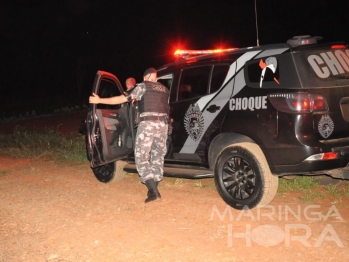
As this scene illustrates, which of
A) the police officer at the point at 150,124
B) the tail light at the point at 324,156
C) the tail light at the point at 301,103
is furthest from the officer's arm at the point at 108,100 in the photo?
the tail light at the point at 324,156

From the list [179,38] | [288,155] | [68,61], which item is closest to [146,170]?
[288,155]

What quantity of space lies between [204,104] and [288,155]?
1345 millimetres

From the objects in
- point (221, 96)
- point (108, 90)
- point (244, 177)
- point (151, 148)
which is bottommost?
point (244, 177)

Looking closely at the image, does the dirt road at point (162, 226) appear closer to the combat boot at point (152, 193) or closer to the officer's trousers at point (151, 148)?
the combat boot at point (152, 193)

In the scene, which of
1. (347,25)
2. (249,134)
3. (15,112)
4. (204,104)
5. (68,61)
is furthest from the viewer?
(68,61)

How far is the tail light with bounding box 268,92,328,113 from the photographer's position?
4.31 metres

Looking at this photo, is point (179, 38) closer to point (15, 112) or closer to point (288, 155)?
point (15, 112)

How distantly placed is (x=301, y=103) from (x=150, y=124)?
193cm

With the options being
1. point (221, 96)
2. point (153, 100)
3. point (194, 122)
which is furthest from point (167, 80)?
point (221, 96)

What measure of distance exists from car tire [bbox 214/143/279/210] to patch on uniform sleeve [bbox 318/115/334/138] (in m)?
0.69

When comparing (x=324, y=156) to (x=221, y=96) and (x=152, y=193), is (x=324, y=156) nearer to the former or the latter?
(x=221, y=96)

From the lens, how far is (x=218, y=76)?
528cm

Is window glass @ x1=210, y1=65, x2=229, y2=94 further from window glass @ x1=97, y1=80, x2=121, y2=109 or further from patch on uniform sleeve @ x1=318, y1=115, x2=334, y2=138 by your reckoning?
window glass @ x1=97, y1=80, x2=121, y2=109

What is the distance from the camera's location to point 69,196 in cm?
585
